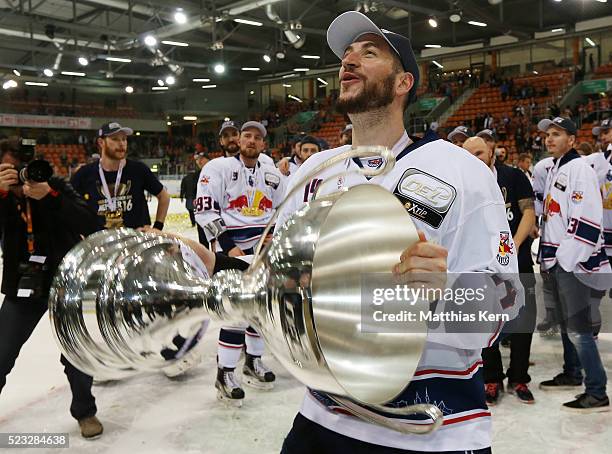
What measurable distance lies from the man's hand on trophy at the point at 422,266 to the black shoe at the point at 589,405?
9.04 ft

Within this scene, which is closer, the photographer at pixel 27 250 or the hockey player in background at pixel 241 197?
the photographer at pixel 27 250

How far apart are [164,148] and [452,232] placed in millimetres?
27759

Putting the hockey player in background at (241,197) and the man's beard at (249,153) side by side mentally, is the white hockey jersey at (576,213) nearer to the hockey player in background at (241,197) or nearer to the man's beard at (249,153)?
the hockey player in background at (241,197)

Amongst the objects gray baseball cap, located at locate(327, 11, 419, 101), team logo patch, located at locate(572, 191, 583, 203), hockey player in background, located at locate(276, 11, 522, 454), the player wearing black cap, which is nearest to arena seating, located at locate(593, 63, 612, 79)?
team logo patch, located at locate(572, 191, 583, 203)

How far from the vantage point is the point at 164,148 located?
1091 inches

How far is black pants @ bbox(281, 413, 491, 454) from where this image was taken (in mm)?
1109

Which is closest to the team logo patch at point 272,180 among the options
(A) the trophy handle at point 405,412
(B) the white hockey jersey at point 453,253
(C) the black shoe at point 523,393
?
(C) the black shoe at point 523,393

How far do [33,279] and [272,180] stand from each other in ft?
5.94

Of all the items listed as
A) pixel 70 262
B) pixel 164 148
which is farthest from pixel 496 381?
pixel 164 148

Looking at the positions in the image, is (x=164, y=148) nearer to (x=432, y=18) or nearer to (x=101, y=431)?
(x=432, y=18)

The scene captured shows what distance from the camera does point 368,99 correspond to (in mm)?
1258

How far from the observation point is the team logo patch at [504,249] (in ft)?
3.43

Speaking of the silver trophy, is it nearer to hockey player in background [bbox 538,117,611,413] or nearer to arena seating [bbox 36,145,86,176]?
hockey player in background [bbox 538,117,611,413]

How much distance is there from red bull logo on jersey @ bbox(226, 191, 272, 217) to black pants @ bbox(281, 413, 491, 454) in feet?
8.69
